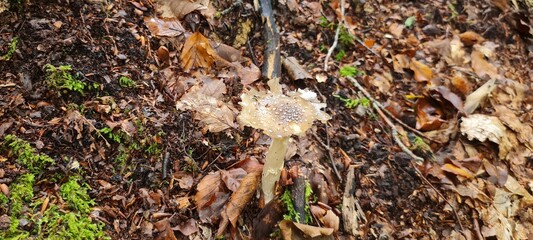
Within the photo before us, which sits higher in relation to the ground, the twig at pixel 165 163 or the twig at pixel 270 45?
the twig at pixel 270 45

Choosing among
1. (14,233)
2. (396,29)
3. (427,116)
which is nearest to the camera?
(14,233)

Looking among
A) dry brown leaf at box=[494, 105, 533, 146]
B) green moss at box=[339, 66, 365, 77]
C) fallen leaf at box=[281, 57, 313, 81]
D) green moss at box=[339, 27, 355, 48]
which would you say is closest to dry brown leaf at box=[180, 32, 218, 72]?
fallen leaf at box=[281, 57, 313, 81]

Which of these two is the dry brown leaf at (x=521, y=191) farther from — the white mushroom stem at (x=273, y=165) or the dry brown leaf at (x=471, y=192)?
the white mushroom stem at (x=273, y=165)

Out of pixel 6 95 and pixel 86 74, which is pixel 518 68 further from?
pixel 6 95

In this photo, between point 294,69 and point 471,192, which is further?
point 294,69

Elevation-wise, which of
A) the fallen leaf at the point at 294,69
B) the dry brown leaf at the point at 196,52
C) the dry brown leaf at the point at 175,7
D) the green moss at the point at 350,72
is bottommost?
the green moss at the point at 350,72

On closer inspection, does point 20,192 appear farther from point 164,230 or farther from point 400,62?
point 400,62

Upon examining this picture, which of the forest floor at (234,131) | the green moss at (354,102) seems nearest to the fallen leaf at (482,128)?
the forest floor at (234,131)

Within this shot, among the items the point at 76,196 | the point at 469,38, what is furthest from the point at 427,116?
the point at 76,196

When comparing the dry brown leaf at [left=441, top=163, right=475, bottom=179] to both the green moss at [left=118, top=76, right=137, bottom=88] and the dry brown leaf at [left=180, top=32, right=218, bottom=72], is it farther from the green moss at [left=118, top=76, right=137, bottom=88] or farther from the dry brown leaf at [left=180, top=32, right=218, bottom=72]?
the green moss at [left=118, top=76, right=137, bottom=88]
